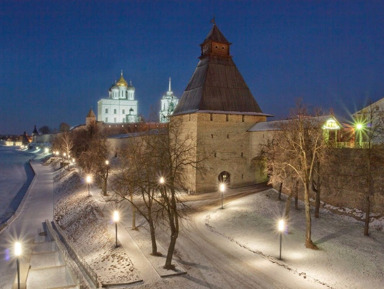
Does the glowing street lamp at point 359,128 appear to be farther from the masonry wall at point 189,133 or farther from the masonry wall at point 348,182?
the masonry wall at point 189,133

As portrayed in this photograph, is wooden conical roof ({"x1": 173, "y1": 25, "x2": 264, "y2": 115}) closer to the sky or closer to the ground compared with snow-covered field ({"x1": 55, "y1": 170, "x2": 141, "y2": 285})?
closer to the sky

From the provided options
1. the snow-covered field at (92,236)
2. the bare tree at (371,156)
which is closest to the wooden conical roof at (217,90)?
the snow-covered field at (92,236)

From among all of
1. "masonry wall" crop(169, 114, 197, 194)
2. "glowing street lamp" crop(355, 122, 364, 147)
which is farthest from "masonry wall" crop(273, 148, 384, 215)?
"masonry wall" crop(169, 114, 197, 194)

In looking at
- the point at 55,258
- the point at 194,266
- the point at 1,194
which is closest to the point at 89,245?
the point at 55,258

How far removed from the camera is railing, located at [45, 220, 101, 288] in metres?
11.8

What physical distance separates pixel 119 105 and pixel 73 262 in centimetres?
7578

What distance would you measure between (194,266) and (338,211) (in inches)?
424

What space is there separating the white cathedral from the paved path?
174ft

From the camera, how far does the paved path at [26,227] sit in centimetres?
1529

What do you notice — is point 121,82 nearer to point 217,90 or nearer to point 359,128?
point 217,90

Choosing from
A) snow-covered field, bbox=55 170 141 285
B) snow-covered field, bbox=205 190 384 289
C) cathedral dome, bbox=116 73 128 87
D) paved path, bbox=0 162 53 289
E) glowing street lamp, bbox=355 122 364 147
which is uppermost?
cathedral dome, bbox=116 73 128 87

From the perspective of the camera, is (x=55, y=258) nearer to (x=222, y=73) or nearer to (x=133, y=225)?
(x=133, y=225)

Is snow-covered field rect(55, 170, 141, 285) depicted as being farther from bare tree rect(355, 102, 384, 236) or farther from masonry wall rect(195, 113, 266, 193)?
bare tree rect(355, 102, 384, 236)

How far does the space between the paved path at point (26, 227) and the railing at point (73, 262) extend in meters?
1.39
